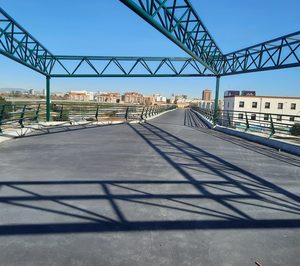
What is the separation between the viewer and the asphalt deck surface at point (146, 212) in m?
3.49

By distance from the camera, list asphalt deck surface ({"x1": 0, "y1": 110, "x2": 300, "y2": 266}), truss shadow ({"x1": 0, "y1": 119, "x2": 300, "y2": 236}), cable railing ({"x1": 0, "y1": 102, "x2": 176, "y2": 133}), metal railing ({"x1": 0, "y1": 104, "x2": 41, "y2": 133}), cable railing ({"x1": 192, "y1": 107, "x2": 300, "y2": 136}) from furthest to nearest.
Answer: cable railing ({"x1": 0, "y1": 102, "x2": 176, "y2": 133}), cable railing ({"x1": 192, "y1": 107, "x2": 300, "y2": 136}), metal railing ({"x1": 0, "y1": 104, "x2": 41, "y2": 133}), truss shadow ({"x1": 0, "y1": 119, "x2": 300, "y2": 236}), asphalt deck surface ({"x1": 0, "y1": 110, "x2": 300, "y2": 266})

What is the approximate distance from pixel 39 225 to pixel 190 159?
5.93 meters

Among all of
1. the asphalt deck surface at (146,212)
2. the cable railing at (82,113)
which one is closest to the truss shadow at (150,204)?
the asphalt deck surface at (146,212)

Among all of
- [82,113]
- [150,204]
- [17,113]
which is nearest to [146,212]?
[150,204]

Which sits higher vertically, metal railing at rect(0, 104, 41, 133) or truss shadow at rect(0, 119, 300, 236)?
metal railing at rect(0, 104, 41, 133)

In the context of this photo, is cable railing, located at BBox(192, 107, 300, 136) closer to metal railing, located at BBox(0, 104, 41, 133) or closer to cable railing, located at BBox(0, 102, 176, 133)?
cable railing, located at BBox(0, 102, 176, 133)

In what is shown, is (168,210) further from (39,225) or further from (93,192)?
(39,225)

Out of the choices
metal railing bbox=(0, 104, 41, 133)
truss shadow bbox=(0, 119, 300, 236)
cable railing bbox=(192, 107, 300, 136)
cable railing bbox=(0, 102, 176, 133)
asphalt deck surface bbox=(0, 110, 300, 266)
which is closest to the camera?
asphalt deck surface bbox=(0, 110, 300, 266)

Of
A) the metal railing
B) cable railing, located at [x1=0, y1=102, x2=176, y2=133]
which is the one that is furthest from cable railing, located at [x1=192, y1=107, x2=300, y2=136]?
the metal railing

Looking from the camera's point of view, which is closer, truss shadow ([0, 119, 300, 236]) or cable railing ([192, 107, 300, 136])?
truss shadow ([0, 119, 300, 236])

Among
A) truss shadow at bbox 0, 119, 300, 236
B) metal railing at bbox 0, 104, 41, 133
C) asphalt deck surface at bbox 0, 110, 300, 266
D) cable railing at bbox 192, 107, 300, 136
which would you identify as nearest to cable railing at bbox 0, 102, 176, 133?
metal railing at bbox 0, 104, 41, 133

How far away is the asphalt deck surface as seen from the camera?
3488mm

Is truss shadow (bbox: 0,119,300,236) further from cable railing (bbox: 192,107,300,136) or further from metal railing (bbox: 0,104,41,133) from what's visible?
metal railing (bbox: 0,104,41,133)

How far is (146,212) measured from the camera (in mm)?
4699
